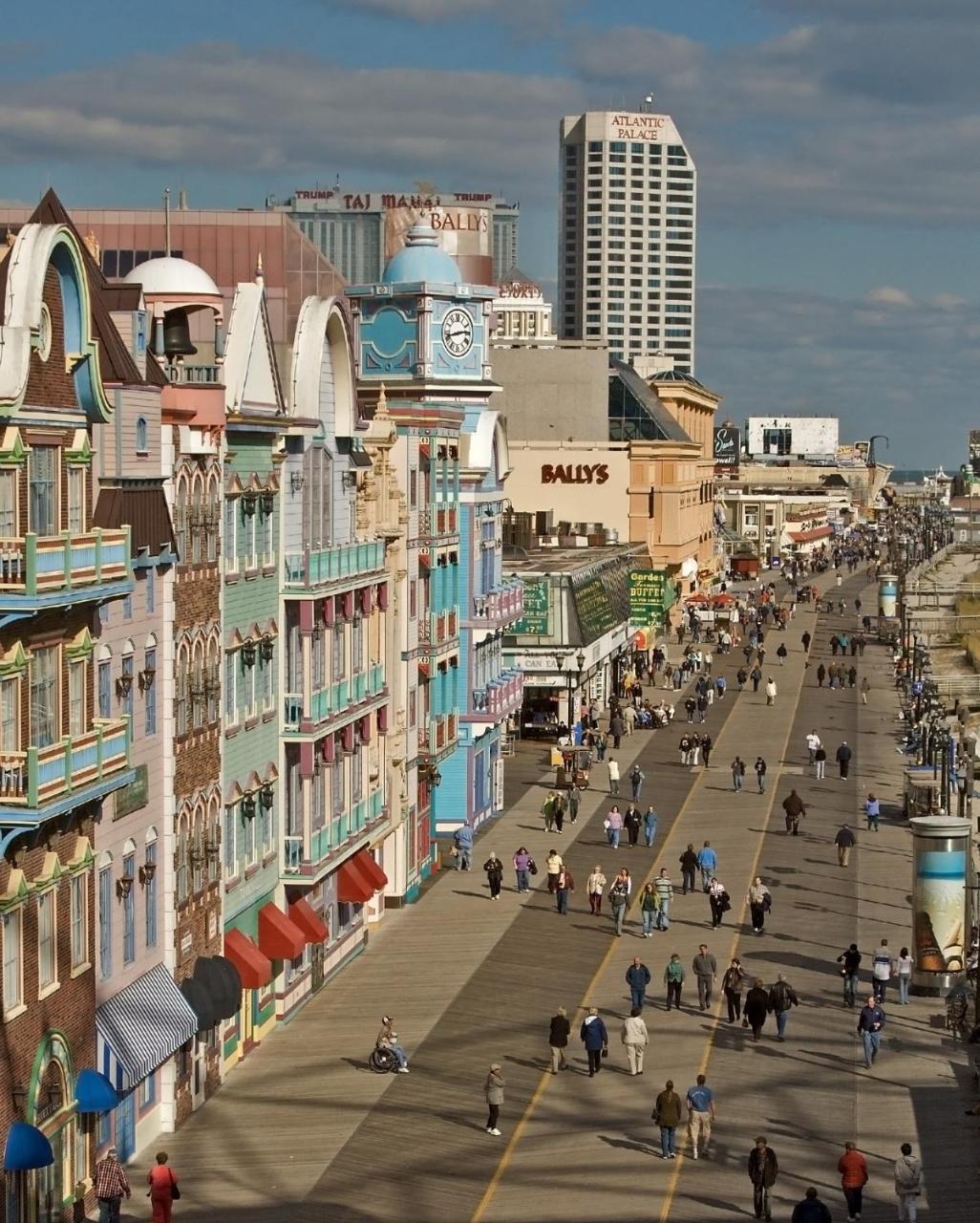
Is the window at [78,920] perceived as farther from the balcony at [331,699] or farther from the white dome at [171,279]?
the balcony at [331,699]

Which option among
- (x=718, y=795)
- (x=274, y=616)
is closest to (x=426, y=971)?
(x=274, y=616)

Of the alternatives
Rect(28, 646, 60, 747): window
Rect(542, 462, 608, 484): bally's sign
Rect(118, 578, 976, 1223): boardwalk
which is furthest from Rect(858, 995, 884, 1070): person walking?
Rect(542, 462, 608, 484): bally's sign

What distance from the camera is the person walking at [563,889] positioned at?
181ft

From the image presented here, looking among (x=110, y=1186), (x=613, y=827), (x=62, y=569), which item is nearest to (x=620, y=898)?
(x=613, y=827)

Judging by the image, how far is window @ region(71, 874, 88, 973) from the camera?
32.4m

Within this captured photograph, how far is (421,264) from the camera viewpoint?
67188 mm

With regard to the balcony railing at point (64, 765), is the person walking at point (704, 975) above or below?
below

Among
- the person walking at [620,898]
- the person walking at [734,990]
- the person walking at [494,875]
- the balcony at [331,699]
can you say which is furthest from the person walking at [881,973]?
the person walking at [494,875]

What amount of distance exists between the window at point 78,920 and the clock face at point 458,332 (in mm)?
34435

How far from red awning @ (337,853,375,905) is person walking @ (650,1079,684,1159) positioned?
41.6ft

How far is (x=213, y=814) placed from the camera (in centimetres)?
3953

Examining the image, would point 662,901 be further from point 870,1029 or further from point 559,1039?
point 559,1039

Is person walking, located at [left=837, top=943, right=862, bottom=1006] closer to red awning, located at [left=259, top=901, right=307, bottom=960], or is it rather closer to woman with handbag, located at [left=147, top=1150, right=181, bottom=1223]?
red awning, located at [left=259, top=901, right=307, bottom=960]

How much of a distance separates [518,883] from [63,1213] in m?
26.7
